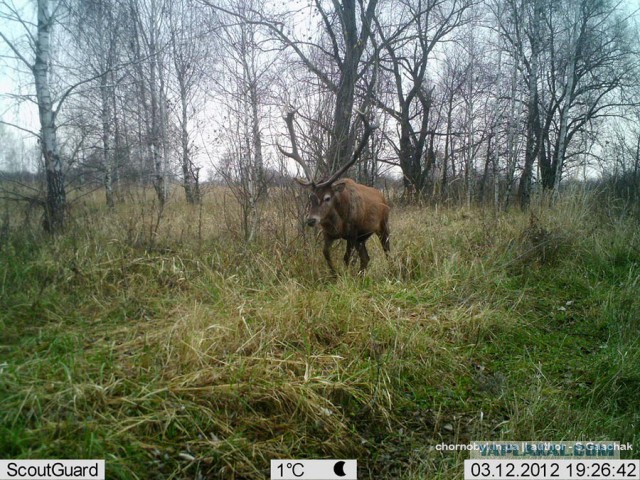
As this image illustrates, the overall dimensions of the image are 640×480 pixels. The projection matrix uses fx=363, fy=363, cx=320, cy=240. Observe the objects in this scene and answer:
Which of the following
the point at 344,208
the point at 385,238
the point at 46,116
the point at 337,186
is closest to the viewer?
the point at 337,186

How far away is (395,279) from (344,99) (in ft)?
11.6

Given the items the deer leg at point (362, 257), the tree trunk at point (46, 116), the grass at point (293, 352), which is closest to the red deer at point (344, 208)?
the deer leg at point (362, 257)

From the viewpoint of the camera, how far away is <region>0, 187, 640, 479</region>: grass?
221cm

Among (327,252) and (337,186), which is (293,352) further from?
(337,186)

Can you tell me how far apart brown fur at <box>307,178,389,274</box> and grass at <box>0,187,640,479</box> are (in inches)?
15.7

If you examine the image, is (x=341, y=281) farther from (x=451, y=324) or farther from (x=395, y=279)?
(x=451, y=324)

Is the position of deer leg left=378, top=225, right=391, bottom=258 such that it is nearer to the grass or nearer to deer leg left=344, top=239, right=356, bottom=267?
the grass

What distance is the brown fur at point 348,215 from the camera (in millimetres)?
5191

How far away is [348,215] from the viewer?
555cm

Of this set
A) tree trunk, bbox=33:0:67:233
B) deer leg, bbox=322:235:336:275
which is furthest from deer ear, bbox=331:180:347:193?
tree trunk, bbox=33:0:67:233

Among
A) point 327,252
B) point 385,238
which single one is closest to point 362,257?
point 327,252

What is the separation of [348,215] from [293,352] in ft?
9.39

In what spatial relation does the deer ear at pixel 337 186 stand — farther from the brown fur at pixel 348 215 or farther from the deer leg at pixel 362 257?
the deer leg at pixel 362 257

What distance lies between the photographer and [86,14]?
27.8 ft
